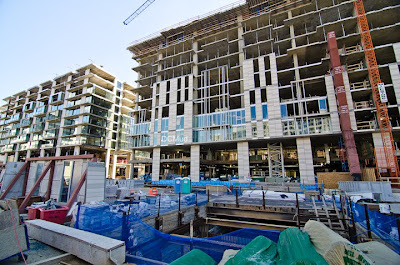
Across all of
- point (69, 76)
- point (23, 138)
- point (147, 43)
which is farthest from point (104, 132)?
point (23, 138)

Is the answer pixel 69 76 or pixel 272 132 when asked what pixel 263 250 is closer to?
pixel 272 132

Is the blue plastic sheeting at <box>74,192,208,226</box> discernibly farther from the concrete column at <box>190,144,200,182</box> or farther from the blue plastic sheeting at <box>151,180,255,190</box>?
the concrete column at <box>190,144,200,182</box>

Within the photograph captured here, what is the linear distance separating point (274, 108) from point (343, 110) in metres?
10.6

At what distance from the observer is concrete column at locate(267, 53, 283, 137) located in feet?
117

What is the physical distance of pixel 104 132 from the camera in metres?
61.2

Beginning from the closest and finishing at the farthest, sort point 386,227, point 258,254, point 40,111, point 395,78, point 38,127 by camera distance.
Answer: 1. point 258,254
2. point 386,227
3. point 395,78
4. point 38,127
5. point 40,111

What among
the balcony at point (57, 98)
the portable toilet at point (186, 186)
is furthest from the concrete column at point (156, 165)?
the balcony at point (57, 98)

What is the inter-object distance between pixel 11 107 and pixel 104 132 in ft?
200

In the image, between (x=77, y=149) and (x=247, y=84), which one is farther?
(x=77, y=149)

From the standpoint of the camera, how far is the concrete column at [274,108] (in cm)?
3569

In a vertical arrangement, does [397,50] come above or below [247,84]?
above

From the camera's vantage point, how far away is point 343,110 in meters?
31.7

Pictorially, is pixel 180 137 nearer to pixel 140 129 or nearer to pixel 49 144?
pixel 140 129

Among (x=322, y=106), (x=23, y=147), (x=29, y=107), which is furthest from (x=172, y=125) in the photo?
(x=29, y=107)
